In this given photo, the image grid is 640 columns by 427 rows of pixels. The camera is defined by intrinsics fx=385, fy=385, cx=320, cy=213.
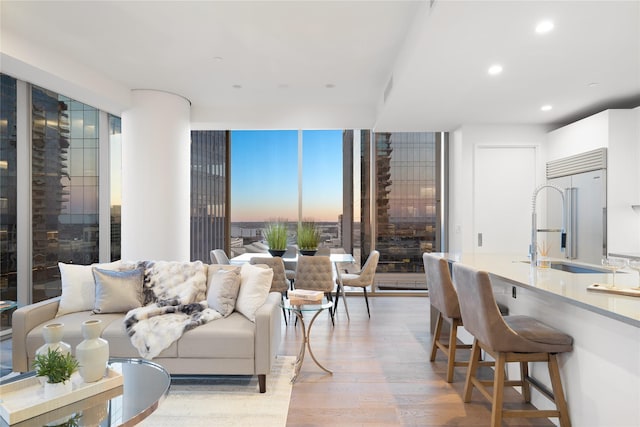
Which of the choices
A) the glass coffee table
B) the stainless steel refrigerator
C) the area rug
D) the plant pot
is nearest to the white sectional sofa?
the area rug

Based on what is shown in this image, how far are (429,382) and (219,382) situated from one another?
159cm

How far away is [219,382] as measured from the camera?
2904 mm

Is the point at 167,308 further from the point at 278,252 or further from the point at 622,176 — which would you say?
the point at 622,176

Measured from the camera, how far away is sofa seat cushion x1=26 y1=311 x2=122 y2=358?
275 cm

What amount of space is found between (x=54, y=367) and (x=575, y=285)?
2.56m

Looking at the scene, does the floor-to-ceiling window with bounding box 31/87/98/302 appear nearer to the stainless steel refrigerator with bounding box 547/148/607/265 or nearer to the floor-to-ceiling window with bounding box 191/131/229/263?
the floor-to-ceiling window with bounding box 191/131/229/263

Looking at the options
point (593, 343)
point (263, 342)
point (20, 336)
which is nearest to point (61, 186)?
point (20, 336)

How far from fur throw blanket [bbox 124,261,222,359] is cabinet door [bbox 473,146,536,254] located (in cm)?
367

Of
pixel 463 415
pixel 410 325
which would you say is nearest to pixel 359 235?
pixel 410 325

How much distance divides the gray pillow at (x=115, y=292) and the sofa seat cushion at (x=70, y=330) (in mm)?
81

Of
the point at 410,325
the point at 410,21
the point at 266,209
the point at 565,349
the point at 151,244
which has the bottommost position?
the point at 410,325

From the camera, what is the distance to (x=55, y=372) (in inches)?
63.9

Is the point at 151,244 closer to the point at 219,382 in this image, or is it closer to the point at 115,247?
the point at 115,247

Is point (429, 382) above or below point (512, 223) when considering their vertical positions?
below
